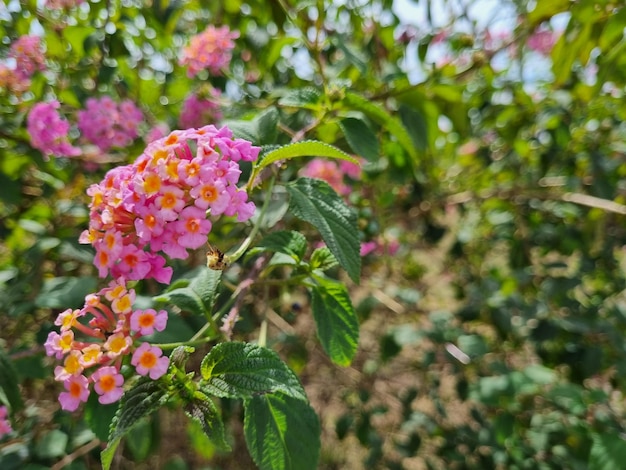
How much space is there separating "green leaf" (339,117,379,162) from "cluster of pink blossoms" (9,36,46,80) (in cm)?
84

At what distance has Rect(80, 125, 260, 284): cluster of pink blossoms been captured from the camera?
589 mm

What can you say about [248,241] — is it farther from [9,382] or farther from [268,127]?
[9,382]

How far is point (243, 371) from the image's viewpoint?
0.57m

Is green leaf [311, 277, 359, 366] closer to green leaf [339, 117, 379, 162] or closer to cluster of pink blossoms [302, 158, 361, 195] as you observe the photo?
green leaf [339, 117, 379, 162]

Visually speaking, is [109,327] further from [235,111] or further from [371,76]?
[371,76]

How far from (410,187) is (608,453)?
0.92 m

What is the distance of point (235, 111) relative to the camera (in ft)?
4.28

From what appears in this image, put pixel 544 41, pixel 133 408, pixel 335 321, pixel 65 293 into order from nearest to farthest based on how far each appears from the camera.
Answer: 1. pixel 133 408
2. pixel 335 321
3. pixel 65 293
4. pixel 544 41

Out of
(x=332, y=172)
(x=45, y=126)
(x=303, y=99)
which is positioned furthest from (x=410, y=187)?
(x=45, y=126)

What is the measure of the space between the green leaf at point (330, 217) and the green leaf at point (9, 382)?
1.81 feet

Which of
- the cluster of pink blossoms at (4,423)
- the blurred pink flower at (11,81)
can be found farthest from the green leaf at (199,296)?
the blurred pink flower at (11,81)

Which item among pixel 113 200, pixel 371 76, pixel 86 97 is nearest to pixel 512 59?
pixel 371 76

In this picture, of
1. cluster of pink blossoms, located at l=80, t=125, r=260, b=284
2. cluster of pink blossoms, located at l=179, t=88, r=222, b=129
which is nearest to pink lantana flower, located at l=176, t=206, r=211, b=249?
cluster of pink blossoms, located at l=80, t=125, r=260, b=284

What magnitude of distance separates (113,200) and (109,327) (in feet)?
0.53
